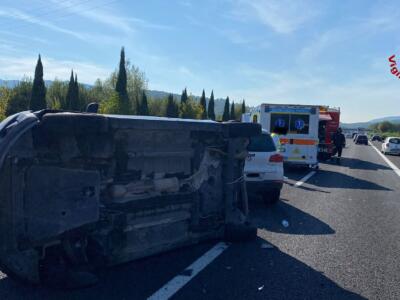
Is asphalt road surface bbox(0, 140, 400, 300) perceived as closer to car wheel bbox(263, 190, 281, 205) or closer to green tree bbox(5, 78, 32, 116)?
car wheel bbox(263, 190, 281, 205)

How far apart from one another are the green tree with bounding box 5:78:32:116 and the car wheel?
187 feet

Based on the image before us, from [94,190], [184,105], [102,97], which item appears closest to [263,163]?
[94,190]

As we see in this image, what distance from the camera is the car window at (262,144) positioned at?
9.45m

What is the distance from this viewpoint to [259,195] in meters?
10.5

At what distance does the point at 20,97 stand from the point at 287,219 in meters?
63.2

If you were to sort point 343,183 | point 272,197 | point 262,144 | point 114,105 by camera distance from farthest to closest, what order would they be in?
1. point 114,105
2. point 343,183
3. point 262,144
4. point 272,197

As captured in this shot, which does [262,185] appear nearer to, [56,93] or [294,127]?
[294,127]

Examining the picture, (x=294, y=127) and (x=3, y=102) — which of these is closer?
(x=294, y=127)

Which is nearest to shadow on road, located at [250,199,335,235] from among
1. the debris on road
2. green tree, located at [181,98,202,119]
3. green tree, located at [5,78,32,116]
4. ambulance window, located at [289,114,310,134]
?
the debris on road

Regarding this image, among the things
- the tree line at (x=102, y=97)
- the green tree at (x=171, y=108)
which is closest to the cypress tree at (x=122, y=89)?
the tree line at (x=102, y=97)

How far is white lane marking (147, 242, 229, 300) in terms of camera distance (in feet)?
13.6

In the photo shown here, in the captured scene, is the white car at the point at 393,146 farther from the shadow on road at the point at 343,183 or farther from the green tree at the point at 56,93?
the green tree at the point at 56,93

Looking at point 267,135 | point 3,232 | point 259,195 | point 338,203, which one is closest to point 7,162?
point 3,232

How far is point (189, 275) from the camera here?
471cm
